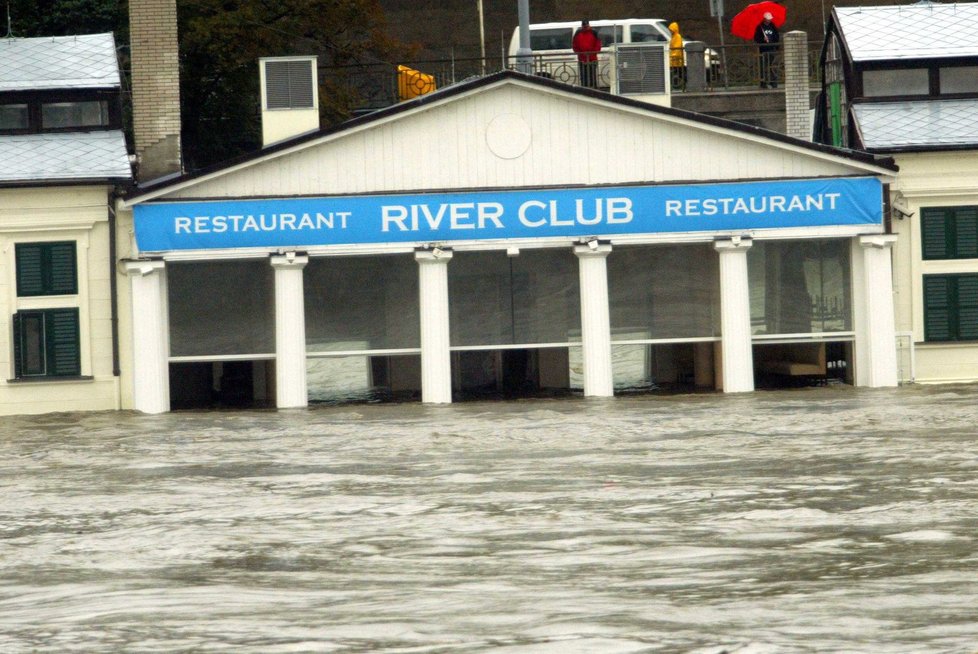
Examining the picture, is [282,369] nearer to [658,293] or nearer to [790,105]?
[658,293]

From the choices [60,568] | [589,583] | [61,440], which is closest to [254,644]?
[589,583]

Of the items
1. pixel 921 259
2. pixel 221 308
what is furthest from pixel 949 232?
pixel 221 308

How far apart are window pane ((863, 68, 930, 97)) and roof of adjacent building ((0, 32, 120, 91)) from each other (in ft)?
46.2

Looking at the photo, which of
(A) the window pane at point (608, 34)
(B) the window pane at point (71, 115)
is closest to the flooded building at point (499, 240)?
(B) the window pane at point (71, 115)

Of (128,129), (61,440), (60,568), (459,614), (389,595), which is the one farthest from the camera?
(128,129)

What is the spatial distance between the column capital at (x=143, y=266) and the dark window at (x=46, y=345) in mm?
1316

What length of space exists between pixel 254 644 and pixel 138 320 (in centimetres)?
2088

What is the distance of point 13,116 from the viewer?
3347cm

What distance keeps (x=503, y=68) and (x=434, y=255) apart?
12330 mm

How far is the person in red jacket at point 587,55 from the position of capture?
40.1 meters

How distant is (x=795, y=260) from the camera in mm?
33625

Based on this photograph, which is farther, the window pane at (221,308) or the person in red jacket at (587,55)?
the person in red jacket at (587,55)

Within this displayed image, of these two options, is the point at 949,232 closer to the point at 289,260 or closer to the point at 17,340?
the point at 289,260

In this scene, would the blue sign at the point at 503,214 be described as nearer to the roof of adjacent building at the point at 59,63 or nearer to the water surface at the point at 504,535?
the roof of adjacent building at the point at 59,63
